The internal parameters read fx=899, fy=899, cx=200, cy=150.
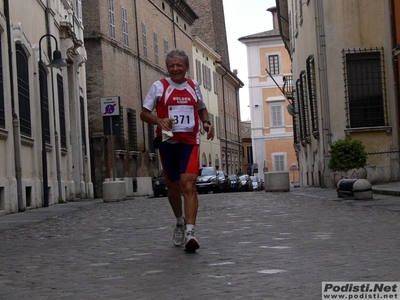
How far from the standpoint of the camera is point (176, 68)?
855 cm

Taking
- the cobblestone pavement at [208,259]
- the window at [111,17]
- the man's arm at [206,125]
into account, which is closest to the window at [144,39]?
the window at [111,17]

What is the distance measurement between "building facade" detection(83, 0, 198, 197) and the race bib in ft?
67.6

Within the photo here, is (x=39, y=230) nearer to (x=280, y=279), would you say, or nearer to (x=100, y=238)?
(x=100, y=238)

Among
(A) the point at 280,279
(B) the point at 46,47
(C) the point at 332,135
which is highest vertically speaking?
(B) the point at 46,47

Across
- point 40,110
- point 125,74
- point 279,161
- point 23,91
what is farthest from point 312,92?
point 279,161

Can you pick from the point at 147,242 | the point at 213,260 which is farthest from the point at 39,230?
the point at 213,260

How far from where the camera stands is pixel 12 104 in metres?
19.8

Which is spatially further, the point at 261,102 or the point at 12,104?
the point at 261,102

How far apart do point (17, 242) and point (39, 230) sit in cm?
220

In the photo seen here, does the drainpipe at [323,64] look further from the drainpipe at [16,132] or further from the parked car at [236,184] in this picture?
the parked car at [236,184]

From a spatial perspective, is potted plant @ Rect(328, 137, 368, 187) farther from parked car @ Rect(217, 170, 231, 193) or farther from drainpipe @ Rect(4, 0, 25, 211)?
parked car @ Rect(217, 170, 231, 193)

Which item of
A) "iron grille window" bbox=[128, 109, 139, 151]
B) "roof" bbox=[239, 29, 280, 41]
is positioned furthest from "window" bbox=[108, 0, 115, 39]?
"roof" bbox=[239, 29, 280, 41]

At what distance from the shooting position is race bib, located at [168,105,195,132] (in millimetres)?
8469

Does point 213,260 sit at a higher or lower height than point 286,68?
lower
